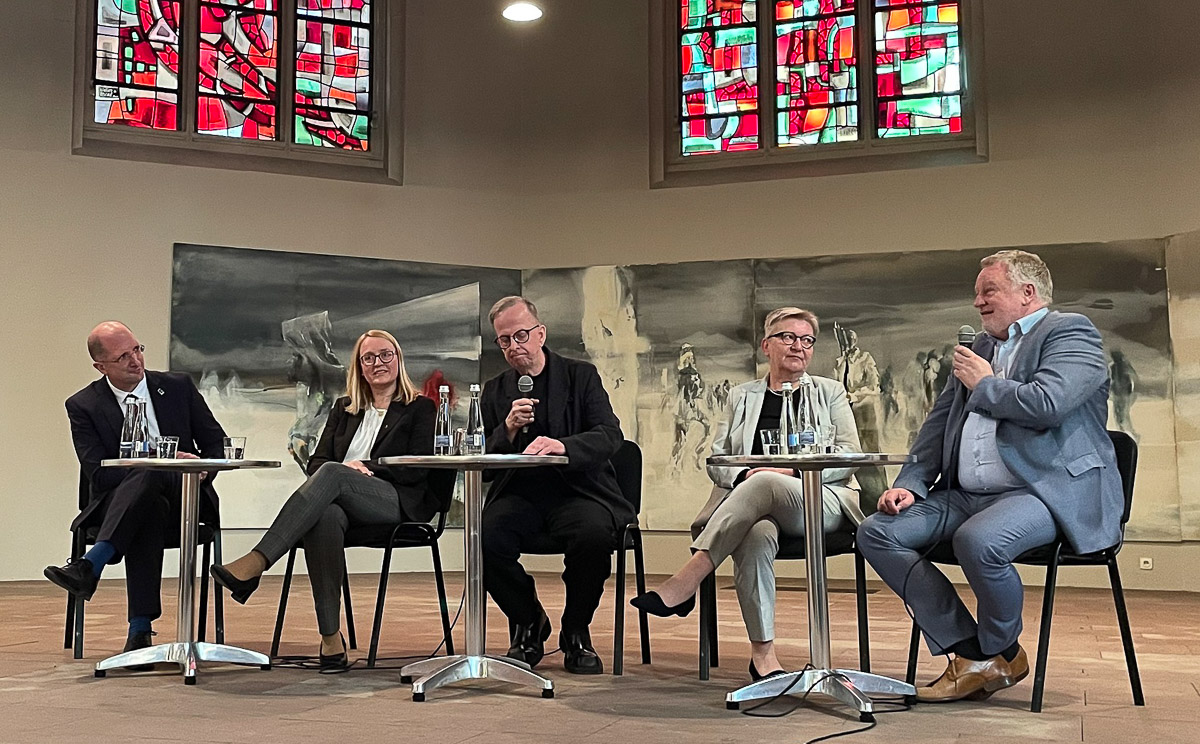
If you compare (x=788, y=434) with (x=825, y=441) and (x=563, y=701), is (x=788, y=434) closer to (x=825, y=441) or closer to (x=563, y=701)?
(x=825, y=441)

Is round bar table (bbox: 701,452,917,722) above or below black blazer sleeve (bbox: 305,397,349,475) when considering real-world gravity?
below

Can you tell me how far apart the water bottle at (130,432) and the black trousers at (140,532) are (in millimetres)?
255

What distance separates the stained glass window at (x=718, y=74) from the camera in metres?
8.91

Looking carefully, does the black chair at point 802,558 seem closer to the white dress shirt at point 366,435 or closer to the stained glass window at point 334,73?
the white dress shirt at point 366,435

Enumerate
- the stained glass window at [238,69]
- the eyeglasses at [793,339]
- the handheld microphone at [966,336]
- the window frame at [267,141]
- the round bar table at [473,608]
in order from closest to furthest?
the handheld microphone at [966,336] → the round bar table at [473,608] → the eyeglasses at [793,339] → the window frame at [267,141] → the stained glass window at [238,69]

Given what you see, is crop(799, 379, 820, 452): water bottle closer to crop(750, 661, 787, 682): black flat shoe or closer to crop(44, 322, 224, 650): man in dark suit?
crop(750, 661, 787, 682): black flat shoe

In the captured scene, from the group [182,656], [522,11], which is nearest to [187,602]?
[182,656]

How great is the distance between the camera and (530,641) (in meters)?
4.05

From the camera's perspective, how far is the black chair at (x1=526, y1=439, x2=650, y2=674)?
153 inches

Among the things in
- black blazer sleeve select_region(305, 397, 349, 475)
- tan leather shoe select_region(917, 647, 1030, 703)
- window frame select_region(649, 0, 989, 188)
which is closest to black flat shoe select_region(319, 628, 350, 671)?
black blazer sleeve select_region(305, 397, 349, 475)

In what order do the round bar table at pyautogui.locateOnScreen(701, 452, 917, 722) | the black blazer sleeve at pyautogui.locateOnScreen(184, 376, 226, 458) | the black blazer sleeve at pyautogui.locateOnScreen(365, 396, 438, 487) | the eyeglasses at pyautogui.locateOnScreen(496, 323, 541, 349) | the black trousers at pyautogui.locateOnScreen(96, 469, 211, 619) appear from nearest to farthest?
1. the round bar table at pyautogui.locateOnScreen(701, 452, 917, 722)
2. the eyeglasses at pyautogui.locateOnScreen(496, 323, 541, 349)
3. the black trousers at pyautogui.locateOnScreen(96, 469, 211, 619)
4. the black blazer sleeve at pyautogui.locateOnScreen(365, 396, 438, 487)
5. the black blazer sleeve at pyautogui.locateOnScreen(184, 376, 226, 458)

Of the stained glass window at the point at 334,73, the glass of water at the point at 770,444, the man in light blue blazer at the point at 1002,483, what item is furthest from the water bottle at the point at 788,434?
the stained glass window at the point at 334,73

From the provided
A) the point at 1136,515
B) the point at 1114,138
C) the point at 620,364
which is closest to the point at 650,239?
the point at 620,364

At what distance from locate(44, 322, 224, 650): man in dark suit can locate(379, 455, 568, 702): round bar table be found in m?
1.06
